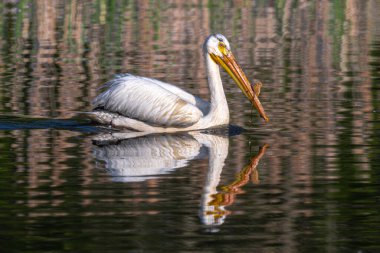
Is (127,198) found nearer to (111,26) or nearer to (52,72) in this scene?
(52,72)

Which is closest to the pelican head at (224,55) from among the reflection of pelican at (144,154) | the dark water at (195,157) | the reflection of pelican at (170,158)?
the dark water at (195,157)

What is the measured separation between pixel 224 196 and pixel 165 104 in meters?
2.82


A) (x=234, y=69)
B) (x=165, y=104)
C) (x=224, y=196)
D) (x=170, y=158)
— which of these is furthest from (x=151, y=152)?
(x=234, y=69)

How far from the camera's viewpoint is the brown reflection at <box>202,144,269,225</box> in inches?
238

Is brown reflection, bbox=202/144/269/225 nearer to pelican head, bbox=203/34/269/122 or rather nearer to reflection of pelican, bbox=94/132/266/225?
reflection of pelican, bbox=94/132/266/225

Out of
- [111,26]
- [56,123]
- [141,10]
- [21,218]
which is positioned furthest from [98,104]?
[141,10]

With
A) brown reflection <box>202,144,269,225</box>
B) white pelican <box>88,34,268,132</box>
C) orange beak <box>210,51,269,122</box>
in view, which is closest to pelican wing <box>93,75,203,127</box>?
white pelican <box>88,34,268,132</box>

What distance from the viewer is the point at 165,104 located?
9320 mm

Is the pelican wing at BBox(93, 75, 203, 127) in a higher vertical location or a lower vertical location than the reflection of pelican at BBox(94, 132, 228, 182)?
higher

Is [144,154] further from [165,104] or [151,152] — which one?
[165,104]

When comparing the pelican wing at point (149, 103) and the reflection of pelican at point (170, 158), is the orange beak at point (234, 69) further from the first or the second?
the reflection of pelican at point (170, 158)

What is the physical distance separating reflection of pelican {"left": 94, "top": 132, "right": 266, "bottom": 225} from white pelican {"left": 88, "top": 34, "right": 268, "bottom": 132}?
Result: 17 cm

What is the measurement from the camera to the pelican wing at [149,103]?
929 cm

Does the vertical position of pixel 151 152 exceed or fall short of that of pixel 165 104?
it falls short
